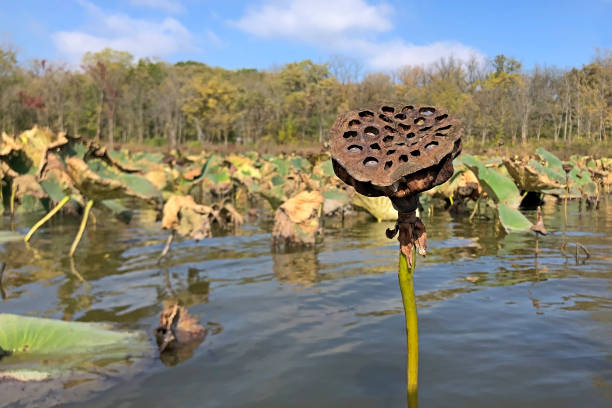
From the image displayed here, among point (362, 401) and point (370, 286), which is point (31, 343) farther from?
point (370, 286)

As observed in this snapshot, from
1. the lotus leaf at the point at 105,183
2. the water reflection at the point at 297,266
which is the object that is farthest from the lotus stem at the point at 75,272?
the water reflection at the point at 297,266

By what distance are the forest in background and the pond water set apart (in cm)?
2644

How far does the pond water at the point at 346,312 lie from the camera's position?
1883mm

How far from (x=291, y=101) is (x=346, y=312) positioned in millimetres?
47400

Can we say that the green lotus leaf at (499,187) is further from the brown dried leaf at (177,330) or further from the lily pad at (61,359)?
the lily pad at (61,359)

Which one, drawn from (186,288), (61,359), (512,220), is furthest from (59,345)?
(512,220)

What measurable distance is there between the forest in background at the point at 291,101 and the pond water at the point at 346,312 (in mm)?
26443

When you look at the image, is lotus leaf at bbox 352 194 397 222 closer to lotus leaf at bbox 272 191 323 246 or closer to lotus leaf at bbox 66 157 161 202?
lotus leaf at bbox 272 191 323 246

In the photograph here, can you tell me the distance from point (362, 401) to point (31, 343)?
152 cm

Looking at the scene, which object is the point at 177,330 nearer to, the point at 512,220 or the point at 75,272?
the point at 75,272

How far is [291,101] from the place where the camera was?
48969 millimetres

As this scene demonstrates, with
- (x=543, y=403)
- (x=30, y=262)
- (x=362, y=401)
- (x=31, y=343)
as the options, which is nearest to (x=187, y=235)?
(x=30, y=262)

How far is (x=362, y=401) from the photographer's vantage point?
70.0 inches

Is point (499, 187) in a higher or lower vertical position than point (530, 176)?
lower
